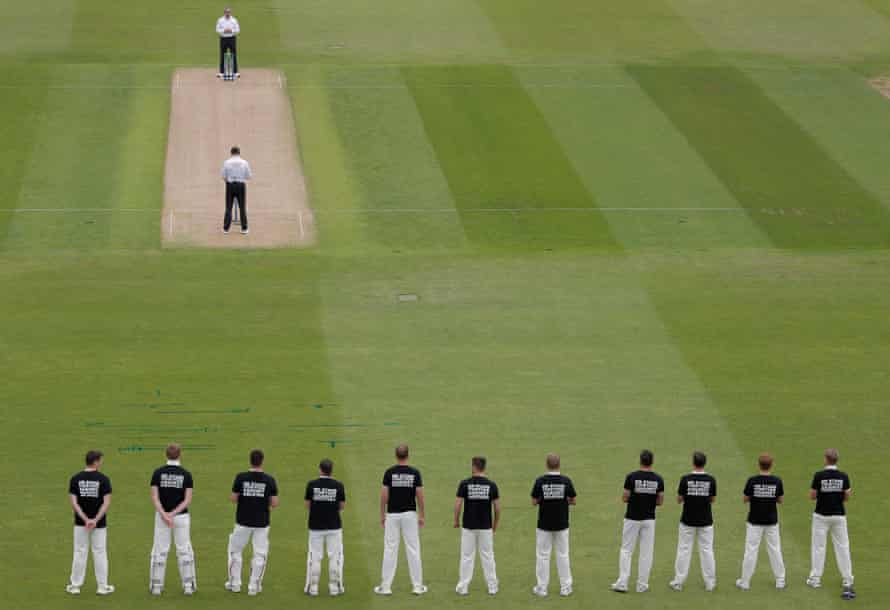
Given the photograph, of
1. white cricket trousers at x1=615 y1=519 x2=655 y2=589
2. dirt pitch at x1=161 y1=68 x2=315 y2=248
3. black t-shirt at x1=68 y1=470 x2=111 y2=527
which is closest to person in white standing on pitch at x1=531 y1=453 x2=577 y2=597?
white cricket trousers at x1=615 y1=519 x2=655 y2=589

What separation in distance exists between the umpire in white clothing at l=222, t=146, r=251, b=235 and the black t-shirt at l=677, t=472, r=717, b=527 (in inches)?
666

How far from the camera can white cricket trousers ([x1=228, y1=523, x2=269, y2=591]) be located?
66.5 feet

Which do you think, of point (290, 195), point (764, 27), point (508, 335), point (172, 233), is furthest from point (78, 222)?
point (764, 27)

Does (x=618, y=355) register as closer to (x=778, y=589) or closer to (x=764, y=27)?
(x=778, y=589)

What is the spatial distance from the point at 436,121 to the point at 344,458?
1961cm

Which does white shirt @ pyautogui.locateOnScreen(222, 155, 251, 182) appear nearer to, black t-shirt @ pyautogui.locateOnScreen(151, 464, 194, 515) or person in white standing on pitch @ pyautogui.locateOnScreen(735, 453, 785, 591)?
black t-shirt @ pyautogui.locateOnScreen(151, 464, 194, 515)

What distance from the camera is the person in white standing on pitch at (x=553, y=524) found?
66.6ft

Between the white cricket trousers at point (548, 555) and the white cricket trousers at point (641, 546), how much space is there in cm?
73

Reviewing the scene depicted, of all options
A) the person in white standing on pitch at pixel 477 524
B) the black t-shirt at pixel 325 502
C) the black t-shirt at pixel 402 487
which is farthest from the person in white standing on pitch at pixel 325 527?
the person in white standing on pitch at pixel 477 524

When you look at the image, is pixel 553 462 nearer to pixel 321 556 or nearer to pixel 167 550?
pixel 321 556

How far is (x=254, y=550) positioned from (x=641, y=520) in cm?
497

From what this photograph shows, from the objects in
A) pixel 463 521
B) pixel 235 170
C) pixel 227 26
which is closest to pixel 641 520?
pixel 463 521

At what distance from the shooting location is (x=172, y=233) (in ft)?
117

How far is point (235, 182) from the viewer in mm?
35250
